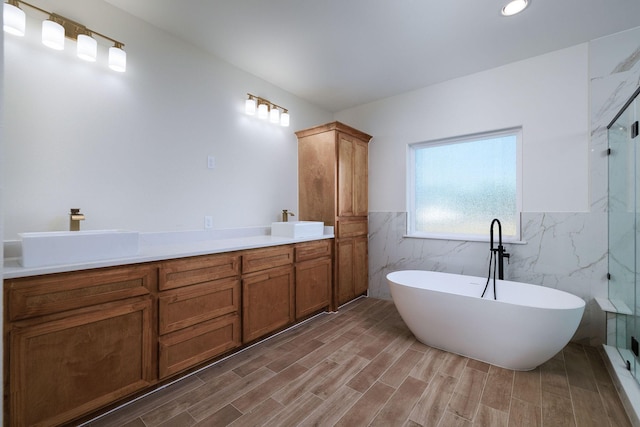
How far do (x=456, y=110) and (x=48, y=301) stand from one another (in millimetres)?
3739

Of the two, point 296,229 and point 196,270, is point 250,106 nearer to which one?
point 296,229

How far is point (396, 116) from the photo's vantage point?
353cm

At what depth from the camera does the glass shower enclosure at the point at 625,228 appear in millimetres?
1914

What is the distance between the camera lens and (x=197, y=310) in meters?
1.92

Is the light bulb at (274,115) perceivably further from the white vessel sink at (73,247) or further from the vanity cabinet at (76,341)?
the vanity cabinet at (76,341)

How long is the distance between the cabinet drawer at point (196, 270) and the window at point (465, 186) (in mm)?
2310

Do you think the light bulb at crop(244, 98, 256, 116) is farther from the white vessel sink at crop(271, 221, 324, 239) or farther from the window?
the window

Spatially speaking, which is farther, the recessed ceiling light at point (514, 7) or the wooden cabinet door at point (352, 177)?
the wooden cabinet door at point (352, 177)

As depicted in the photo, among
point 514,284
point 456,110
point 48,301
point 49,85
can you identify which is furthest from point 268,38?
point 514,284

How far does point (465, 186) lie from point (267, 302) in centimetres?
253

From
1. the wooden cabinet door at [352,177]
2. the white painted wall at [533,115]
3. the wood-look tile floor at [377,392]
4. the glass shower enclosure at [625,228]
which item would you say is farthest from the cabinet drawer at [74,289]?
the glass shower enclosure at [625,228]

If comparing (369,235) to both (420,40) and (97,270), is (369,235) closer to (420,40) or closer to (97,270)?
(420,40)

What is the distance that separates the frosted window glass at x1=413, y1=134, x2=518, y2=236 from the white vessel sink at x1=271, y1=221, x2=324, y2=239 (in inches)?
53.0

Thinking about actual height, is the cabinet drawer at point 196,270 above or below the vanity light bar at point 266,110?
below
